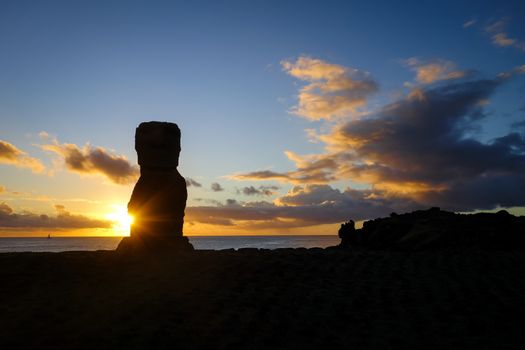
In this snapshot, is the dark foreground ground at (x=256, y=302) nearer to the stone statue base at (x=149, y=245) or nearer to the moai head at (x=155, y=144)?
the stone statue base at (x=149, y=245)

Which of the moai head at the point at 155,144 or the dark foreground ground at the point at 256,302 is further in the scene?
the moai head at the point at 155,144

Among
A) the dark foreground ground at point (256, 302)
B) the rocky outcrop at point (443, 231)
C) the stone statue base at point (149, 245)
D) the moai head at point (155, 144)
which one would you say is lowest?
the dark foreground ground at point (256, 302)

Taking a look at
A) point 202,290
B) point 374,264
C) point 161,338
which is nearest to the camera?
point 161,338

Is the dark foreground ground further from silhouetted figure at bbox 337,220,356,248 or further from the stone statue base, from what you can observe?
silhouetted figure at bbox 337,220,356,248

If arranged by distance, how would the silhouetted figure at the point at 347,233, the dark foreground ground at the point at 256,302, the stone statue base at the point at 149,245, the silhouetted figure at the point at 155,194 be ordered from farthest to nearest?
the silhouetted figure at the point at 347,233, the silhouetted figure at the point at 155,194, the stone statue base at the point at 149,245, the dark foreground ground at the point at 256,302

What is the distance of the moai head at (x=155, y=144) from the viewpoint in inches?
655

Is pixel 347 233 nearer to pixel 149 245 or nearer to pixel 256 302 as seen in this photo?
pixel 149 245

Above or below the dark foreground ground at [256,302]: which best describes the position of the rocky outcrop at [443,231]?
above

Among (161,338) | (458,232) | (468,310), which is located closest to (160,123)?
(161,338)

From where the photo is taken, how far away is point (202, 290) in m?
10.5

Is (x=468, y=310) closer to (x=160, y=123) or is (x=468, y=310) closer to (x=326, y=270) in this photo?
(x=326, y=270)

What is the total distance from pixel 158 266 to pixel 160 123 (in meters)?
6.14

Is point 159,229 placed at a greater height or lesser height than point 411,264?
greater

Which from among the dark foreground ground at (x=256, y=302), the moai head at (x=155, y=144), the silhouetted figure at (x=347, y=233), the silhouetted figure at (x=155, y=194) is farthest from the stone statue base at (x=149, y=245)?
the silhouetted figure at (x=347, y=233)
